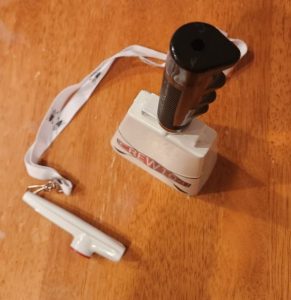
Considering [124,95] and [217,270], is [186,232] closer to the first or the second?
[217,270]

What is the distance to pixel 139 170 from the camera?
597mm

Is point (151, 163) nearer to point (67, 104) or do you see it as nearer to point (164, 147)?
point (164, 147)

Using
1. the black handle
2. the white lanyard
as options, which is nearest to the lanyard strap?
the white lanyard

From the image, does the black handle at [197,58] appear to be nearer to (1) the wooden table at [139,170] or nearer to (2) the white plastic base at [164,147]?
(2) the white plastic base at [164,147]

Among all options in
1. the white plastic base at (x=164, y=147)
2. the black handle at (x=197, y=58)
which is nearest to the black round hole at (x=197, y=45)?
the black handle at (x=197, y=58)

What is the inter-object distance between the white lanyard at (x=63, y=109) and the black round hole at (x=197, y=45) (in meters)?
0.29

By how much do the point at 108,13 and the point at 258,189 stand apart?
328 mm

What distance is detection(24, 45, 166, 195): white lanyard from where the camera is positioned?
1.94ft

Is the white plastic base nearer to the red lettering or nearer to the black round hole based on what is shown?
the red lettering

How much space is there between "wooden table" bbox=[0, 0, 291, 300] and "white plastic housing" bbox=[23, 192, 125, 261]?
1cm

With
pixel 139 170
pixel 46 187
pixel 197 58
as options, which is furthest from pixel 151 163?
pixel 197 58

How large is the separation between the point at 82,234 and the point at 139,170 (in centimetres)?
11

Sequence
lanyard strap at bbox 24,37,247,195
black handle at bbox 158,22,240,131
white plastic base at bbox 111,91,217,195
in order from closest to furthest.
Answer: black handle at bbox 158,22,240,131, white plastic base at bbox 111,91,217,195, lanyard strap at bbox 24,37,247,195

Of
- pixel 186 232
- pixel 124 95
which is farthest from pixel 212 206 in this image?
pixel 124 95
